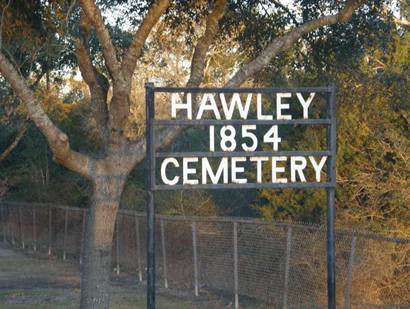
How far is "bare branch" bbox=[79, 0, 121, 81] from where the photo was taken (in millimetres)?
13653

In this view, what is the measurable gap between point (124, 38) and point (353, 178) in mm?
7786

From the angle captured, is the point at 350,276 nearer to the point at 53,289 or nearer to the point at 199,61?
the point at 199,61

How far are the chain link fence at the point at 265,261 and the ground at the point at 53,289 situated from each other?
722 millimetres

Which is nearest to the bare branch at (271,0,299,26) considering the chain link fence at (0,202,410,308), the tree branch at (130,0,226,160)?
the tree branch at (130,0,226,160)

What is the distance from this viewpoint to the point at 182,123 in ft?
38.5

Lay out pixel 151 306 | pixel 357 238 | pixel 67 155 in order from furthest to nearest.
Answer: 1. pixel 357 238
2. pixel 67 155
3. pixel 151 306

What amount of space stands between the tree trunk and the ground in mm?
3922

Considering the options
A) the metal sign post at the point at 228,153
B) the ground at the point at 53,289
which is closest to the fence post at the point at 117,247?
the ground at the point at 53,289

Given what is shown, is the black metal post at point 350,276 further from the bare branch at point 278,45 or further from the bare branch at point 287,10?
the bare branch at point 287,10

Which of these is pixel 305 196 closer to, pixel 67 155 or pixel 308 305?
pixel 308 305

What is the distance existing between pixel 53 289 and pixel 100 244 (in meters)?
7.61

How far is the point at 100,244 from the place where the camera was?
14.0 m

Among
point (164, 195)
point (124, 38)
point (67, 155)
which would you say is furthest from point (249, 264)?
point (164, 195)

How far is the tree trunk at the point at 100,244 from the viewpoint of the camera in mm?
13969
